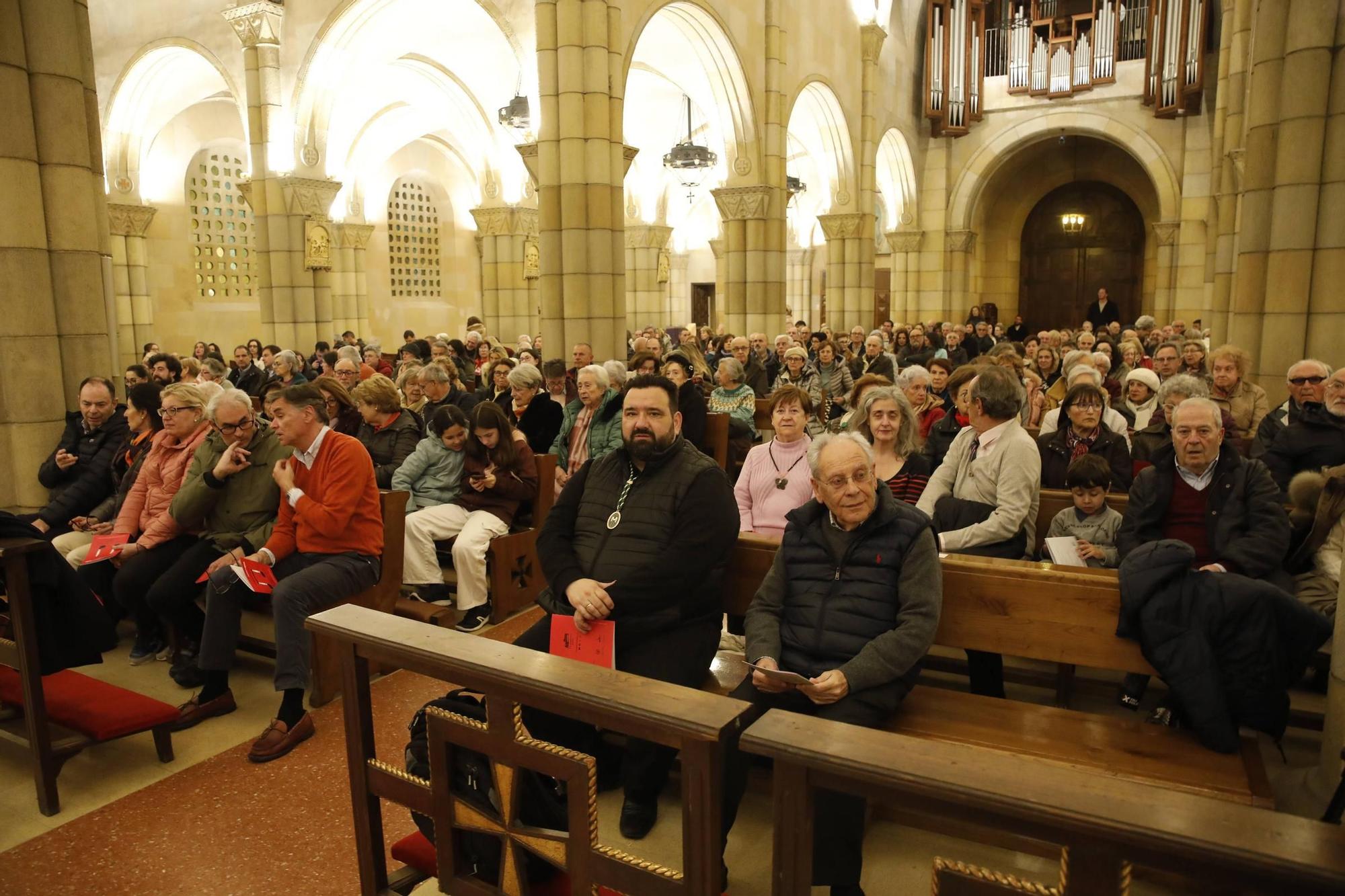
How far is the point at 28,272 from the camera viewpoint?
5289 millimetres

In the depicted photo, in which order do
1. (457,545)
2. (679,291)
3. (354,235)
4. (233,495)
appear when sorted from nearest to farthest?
1. (233,495)
2. (457,545)
3. (354,235)
4. (679,291)

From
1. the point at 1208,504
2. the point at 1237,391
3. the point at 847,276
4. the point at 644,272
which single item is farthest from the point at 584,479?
the point at 644,272

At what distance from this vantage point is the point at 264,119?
43.8 ft

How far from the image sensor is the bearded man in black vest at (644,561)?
3090mm

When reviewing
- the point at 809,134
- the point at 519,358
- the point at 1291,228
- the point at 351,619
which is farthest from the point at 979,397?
the point at 809,134

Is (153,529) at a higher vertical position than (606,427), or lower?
lower

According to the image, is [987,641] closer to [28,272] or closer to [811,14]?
[28,272]

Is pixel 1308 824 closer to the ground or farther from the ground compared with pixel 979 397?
closer to the ground

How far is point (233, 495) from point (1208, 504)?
4349 millimetres

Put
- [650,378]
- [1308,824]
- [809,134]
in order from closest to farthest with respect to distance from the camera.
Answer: [1308,824], [650,378], [809,134]

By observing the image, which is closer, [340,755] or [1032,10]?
[340,755]

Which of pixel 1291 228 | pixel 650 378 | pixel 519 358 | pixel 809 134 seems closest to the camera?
pixel 650 378

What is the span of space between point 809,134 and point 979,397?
48.4ft

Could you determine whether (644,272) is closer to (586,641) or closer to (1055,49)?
(1055,49)
